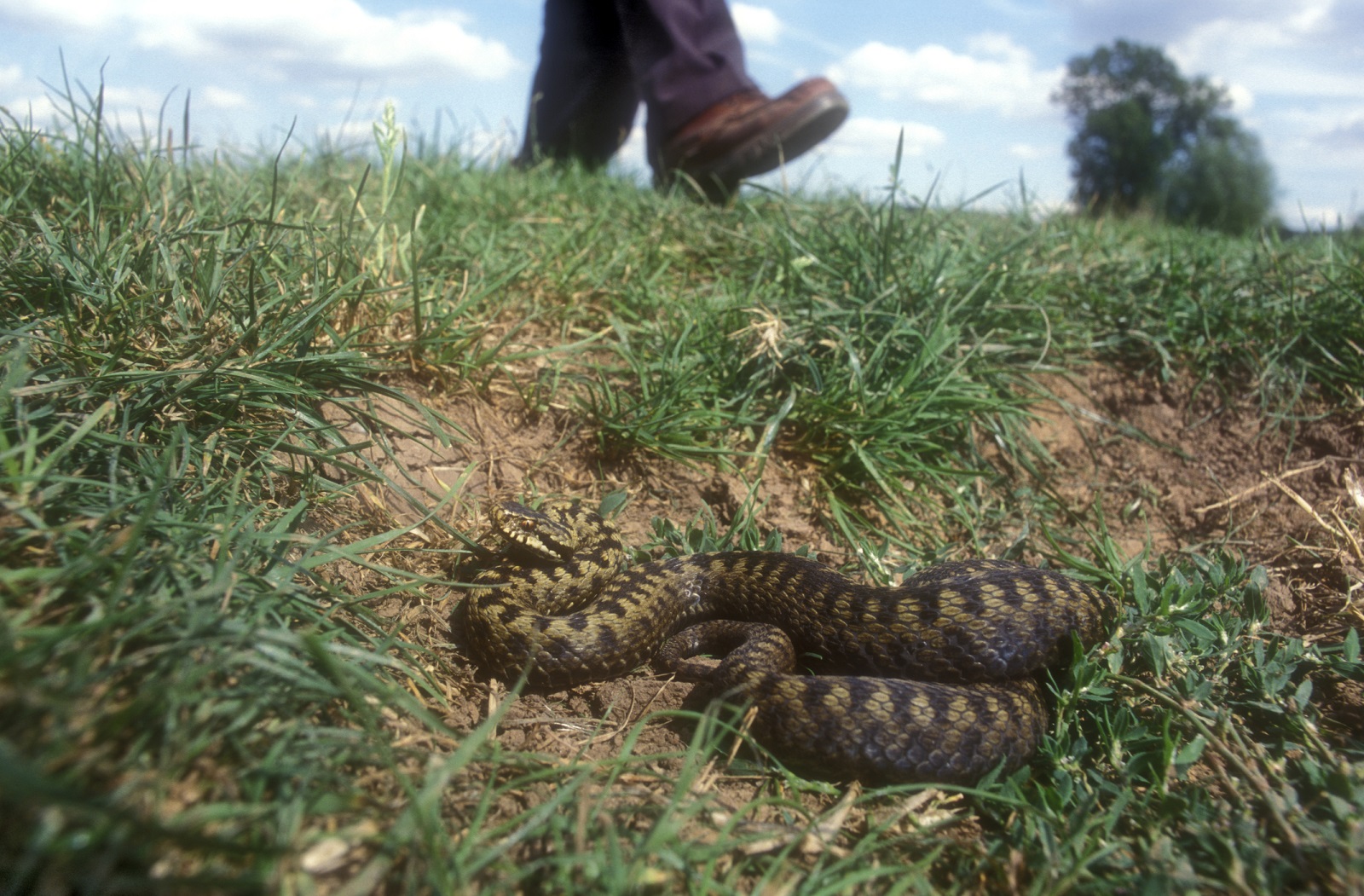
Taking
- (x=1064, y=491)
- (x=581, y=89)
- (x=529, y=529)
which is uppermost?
(x=581, y=89)

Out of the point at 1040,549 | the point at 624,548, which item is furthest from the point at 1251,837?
the point at 624,548

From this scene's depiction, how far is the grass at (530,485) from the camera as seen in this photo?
154 centimetres

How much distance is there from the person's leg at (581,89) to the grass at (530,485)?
265 cm

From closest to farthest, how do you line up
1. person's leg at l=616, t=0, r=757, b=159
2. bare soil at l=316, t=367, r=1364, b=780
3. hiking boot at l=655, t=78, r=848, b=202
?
bare soil at l=316, t=367, r=1364, b=780
hiking boot at l=655, t=78, r=848, b=202
person's leg at l=616, t=0, r=757, b=159

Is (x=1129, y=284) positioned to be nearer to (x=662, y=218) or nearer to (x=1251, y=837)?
(x=662, y=218)

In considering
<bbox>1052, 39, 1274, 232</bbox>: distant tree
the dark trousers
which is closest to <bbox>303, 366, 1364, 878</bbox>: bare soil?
the dark trousers

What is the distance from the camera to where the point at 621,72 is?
7.37m

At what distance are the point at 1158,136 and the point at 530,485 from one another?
45720 millimetres

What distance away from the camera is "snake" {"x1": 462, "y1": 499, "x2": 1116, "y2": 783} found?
2.38 meters

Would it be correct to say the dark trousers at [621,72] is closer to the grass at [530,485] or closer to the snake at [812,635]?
the grass at [530,485]

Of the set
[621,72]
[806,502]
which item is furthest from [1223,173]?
[806,502]

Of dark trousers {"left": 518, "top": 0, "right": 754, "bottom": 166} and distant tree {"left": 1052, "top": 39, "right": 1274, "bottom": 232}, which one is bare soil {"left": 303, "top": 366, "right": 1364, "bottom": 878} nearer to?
dark trousers {"left": 518, "top": 0, "right": 754, "bottom": 166}

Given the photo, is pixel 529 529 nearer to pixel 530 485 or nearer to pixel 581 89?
pixel 530 485

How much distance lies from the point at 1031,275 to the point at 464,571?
3.60 m
